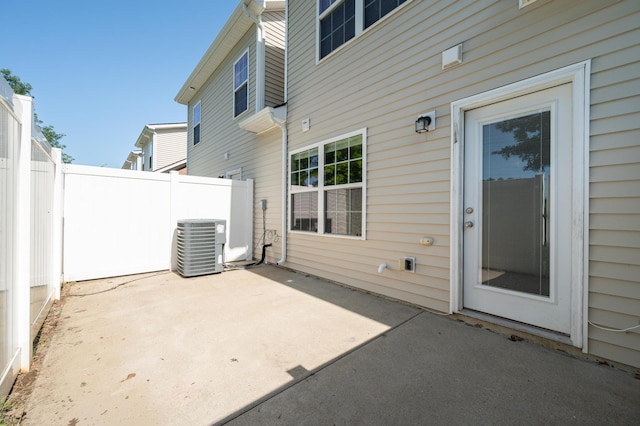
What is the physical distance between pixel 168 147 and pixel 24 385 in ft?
47.4

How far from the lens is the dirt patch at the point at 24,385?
1472mm

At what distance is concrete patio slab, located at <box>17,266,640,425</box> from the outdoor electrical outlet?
46 centimetres

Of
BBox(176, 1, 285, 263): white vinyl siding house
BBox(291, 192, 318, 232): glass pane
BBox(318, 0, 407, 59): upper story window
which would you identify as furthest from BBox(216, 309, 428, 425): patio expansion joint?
BBox(318, 0, 407, 59): upper story window

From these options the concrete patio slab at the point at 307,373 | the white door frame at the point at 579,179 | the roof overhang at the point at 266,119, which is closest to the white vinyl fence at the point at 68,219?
the concrete patio slab at the point at 307,373

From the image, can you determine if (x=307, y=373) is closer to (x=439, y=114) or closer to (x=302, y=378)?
(x=302, y=378)

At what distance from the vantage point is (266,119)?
17.9 ft

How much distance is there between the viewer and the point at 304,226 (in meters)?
5.04

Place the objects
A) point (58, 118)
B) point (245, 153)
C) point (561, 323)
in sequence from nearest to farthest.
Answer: point (561, 323), point (245, 153), point (58, 118)

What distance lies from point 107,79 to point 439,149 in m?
20.2

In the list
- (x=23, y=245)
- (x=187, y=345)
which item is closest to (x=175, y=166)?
(x=23, y=245)

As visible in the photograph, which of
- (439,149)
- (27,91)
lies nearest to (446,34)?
(439,149)

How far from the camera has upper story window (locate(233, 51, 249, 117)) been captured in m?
6.79

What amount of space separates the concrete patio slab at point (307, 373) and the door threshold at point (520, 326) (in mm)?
160

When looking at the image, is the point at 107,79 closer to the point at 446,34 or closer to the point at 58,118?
the point at 58,118
